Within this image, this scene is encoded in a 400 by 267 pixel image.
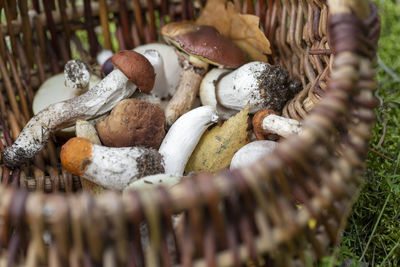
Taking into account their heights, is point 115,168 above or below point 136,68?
below

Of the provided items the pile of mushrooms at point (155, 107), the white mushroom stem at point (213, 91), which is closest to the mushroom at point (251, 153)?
the pile of mushrooms at point (155, 107)

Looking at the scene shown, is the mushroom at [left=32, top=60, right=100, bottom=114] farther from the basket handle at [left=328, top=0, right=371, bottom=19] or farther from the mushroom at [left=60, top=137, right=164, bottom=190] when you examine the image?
the basket handle at [left=328, top=0, right=371, bottom=19]

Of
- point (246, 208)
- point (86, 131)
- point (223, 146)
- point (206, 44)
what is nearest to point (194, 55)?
point (206, 44)

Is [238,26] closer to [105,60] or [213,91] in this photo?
[213,91]

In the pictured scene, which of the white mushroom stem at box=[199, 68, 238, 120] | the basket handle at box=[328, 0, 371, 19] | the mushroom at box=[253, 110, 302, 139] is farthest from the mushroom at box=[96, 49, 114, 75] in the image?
the basket handle at box=[328, 0, 371, 19]

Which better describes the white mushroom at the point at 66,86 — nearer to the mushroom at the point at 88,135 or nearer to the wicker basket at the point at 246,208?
the mushroom at the point at 88,135

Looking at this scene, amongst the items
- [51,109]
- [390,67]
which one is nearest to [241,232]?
[51,109]

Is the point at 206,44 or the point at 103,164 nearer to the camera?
the point at 103,164
